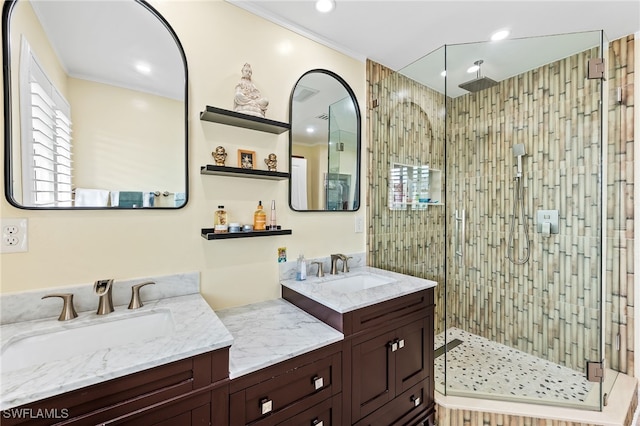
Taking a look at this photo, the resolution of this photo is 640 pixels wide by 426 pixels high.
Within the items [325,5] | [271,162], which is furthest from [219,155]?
[325,5]

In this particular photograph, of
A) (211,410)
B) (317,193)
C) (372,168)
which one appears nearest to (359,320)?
(211,410)

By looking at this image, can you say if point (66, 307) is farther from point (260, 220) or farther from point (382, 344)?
point (382, 344)

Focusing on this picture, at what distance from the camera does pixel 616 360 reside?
1983mm

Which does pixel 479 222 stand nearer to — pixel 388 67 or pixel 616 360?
pixel 616 360

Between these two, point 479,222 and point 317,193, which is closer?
point 317,193

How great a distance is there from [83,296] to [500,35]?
2.98 meters

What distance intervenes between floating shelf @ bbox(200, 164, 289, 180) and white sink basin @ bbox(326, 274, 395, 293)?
78cm

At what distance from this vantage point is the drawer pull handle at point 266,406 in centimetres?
105

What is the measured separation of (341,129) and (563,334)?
2319mm

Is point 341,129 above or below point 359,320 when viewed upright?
above

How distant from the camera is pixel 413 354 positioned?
1.62 meters

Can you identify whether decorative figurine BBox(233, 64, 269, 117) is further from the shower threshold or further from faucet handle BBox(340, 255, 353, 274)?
the shower threshold

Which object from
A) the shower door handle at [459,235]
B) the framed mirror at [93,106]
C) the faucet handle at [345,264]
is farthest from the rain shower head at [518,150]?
the framed mirror at [93,106]

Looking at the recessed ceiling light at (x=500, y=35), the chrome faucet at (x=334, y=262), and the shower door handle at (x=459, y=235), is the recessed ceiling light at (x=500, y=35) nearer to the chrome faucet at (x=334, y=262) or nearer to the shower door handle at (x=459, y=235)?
the shower door handle at (x=459, y=235)
